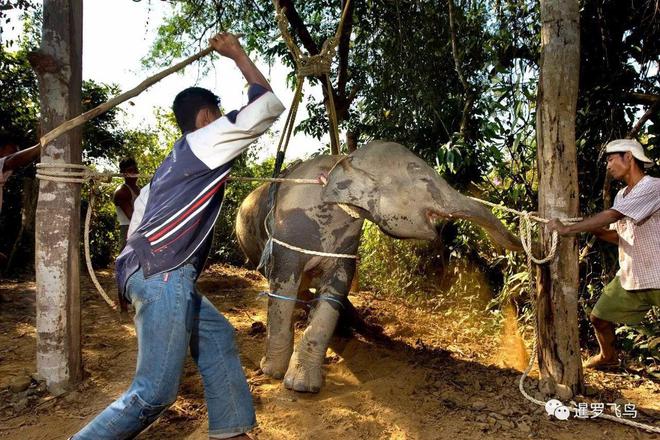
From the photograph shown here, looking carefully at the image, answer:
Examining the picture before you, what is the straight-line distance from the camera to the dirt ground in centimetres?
311

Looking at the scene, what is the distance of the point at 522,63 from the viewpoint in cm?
455

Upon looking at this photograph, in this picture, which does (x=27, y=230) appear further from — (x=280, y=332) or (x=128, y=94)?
(x=128, y=94)

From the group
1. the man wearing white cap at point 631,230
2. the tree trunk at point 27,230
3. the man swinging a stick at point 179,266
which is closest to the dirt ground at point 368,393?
the man wearing white cap at point 631,230

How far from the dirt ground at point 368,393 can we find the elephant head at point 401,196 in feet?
3.82

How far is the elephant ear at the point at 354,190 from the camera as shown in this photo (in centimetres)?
331

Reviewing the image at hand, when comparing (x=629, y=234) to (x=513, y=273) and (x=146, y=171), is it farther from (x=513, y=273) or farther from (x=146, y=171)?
(x=146, y=171)

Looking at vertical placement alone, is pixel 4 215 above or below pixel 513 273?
above

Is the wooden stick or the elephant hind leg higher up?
the wooden stick

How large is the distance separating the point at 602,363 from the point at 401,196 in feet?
7.92

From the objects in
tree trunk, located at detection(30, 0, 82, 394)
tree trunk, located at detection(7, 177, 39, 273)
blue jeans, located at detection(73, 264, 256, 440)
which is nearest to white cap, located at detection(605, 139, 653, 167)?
blue jeans, located at detection(73, 264, 256, 440)

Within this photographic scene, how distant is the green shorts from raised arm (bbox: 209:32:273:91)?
3.09m

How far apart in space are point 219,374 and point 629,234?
9.73ft

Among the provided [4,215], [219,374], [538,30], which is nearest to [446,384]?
[219,374]

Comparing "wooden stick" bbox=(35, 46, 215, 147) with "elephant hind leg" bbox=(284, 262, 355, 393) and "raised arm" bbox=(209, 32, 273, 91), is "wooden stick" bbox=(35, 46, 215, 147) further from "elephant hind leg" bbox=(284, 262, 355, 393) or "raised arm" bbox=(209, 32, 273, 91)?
"elephant hind leg" bbox=(284, 262, 355, 393)
